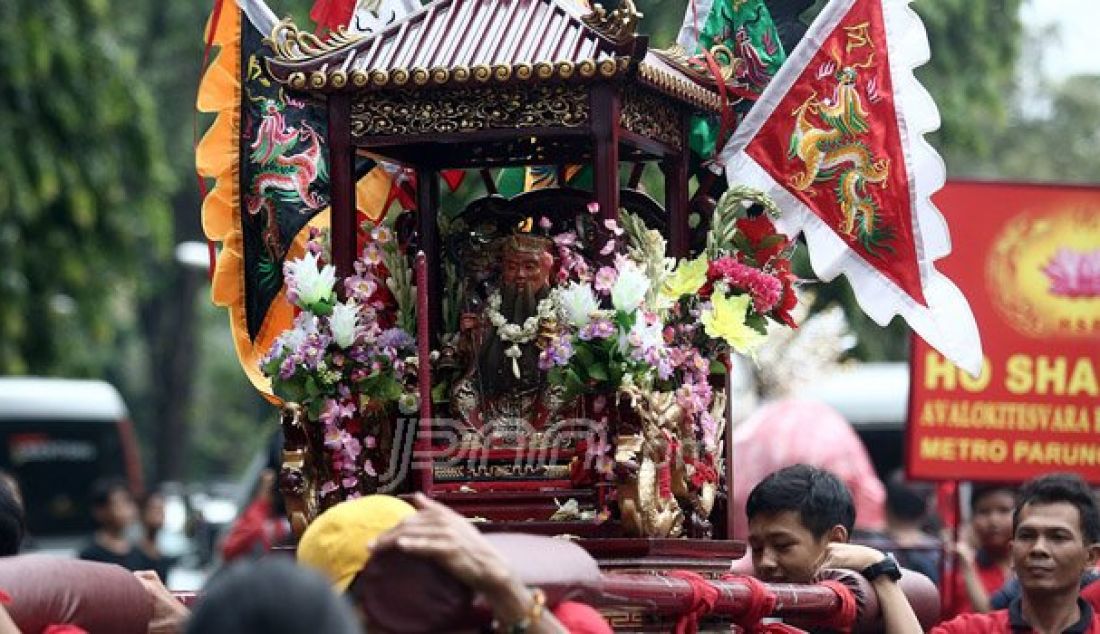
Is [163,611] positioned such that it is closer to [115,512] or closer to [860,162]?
[860,162]

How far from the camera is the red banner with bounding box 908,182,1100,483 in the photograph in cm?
1062

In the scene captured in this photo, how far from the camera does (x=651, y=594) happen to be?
238 inches

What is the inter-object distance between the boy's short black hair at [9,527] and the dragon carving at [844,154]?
2.71 metres

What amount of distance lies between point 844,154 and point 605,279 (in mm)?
1298

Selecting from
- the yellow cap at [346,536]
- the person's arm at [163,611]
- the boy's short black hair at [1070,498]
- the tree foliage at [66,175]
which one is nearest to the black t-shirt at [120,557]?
the tree foliage at [66,175]

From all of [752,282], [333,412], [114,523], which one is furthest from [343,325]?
[114,523]

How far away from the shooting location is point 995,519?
1163cm

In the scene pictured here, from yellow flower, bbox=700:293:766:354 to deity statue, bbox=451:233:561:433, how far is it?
47 cm

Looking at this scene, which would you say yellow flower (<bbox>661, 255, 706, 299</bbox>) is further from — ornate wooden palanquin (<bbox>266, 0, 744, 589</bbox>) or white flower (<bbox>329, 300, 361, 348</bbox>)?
white flower (<bbox>329, 300, 361, 348</bbox>)

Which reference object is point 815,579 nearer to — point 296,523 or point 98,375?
point 296,523

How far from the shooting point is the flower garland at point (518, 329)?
7227 millimetres

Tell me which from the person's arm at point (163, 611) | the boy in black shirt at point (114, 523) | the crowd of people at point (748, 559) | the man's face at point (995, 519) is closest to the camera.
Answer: the crowd of people at point (748, 559)

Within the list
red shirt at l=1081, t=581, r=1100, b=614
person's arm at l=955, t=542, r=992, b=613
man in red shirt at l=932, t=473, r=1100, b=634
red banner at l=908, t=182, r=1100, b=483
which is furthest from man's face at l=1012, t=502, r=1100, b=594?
red banner at l=908, t=182, r=1100, b=483

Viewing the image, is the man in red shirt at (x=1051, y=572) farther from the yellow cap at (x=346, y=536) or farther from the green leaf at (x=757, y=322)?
the yellow cap at (x=346, y=536)
